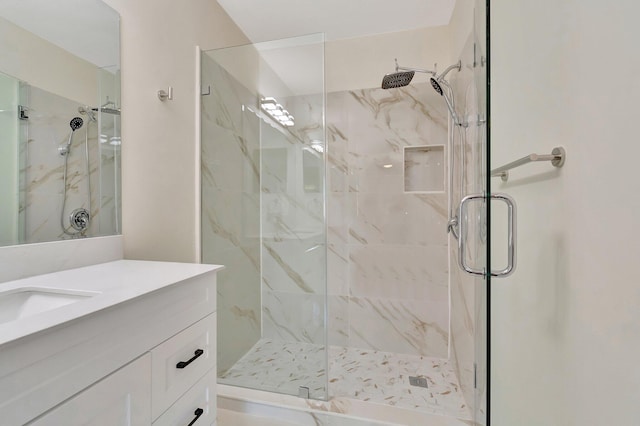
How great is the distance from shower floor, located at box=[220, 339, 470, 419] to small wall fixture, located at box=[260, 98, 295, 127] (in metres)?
1.49

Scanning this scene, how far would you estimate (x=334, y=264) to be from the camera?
7.46 feet

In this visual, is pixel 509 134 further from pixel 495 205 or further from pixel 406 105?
pixel 406 105

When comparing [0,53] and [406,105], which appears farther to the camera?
[406,105]

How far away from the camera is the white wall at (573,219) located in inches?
19.4

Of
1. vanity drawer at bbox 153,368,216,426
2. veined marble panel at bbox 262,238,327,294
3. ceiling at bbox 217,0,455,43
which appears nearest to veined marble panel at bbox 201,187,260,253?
veined marble panel at bbox 262,238,327,294

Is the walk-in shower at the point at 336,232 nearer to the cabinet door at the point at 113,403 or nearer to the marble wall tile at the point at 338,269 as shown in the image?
the marble wall tile at the point at 338,269

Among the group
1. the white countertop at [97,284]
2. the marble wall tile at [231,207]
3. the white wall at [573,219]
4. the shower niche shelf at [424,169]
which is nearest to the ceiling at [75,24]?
the marble wall tile at [231,207]

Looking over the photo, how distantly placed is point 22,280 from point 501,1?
1.86m

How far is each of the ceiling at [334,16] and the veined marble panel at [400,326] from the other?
6.83 feet

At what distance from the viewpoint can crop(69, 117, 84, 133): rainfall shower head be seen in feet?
3.23

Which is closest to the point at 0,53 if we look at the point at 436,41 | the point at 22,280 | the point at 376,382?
the point at 22,280

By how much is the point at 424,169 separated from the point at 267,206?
1233 mm

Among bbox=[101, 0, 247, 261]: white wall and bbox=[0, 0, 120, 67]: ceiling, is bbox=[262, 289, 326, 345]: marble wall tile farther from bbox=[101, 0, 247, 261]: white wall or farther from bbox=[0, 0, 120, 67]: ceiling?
bbox=[0, 0, 120, 67]: ceiling

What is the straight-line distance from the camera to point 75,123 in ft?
3.26
